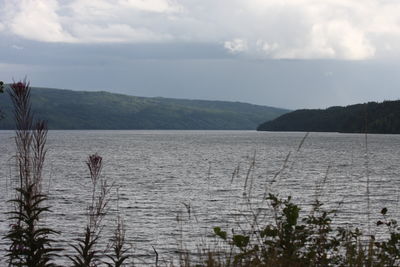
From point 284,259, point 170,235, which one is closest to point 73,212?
point 170,235

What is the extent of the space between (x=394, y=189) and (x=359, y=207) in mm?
14768

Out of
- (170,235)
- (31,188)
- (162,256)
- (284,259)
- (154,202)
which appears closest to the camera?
(284,259)

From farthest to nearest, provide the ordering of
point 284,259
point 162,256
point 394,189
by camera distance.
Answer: point 394,189, point 162,256, point 284,259

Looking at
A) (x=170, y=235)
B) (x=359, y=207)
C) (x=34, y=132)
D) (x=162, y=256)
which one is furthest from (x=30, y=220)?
(x=359, y=207)

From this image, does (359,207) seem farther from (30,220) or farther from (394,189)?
(30,220)

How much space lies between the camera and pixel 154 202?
151 ft

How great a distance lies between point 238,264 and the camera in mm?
7961

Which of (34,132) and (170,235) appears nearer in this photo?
(34,132)

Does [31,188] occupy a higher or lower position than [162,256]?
higher

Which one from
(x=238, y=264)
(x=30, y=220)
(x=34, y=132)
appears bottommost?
(x=238, y=264)

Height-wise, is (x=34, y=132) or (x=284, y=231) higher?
(x=34, y=132)

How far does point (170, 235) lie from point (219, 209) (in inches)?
361

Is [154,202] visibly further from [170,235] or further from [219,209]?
[170,235]

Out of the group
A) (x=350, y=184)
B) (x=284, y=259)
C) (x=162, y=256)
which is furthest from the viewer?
(x=350, y=184)
